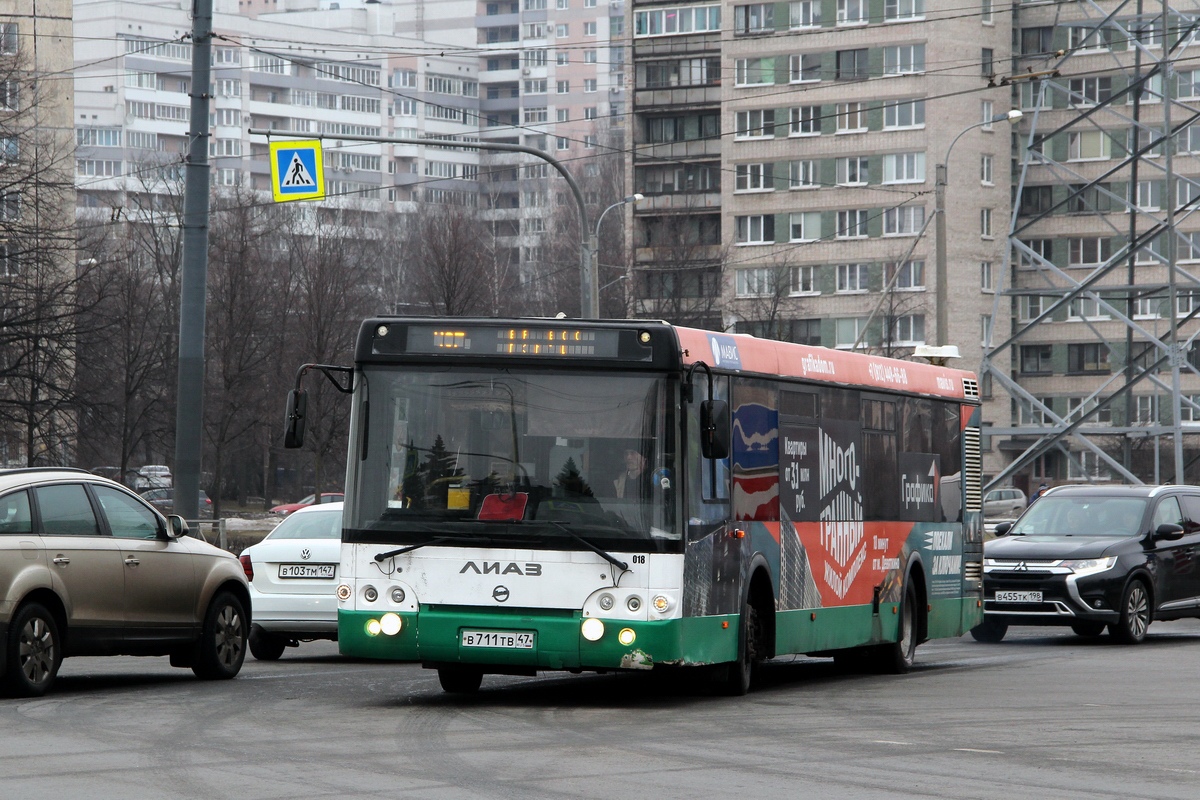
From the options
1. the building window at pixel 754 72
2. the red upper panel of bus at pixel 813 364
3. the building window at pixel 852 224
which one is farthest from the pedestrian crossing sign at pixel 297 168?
the building window at pixel 754 72

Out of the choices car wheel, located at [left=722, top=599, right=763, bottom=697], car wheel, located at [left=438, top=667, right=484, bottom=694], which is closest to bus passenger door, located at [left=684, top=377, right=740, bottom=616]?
car wheel, located at [left=722, top=599, right=763, bottom=697]

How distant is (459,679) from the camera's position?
45.7ft

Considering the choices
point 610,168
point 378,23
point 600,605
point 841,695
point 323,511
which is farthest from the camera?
point 378,23

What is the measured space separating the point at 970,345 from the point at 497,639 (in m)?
77.8

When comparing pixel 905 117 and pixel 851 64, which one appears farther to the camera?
pixel 851 64

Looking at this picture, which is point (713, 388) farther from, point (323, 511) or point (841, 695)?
point (323, 511)

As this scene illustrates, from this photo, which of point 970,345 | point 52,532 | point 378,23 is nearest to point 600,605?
point 52,532

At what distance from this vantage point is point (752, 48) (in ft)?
300

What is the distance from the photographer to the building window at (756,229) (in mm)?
91938

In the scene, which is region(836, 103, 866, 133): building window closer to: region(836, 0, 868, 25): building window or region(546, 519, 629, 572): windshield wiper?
region(836, 0, 868, 25): building window

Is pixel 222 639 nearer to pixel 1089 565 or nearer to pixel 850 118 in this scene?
pixel 1089 565

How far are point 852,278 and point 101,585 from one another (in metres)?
78.4

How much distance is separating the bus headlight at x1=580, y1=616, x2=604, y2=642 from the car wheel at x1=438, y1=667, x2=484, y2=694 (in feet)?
5.00

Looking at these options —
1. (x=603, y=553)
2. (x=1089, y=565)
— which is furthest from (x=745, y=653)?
(x=1089, y=565)
